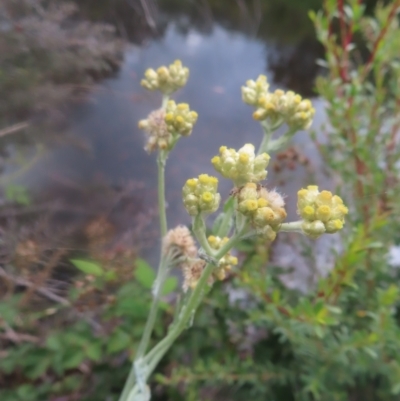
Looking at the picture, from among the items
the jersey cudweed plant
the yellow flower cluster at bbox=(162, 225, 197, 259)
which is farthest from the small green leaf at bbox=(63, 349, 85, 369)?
the yellow flower cluster at bbox=(162, 225, 197, 259)

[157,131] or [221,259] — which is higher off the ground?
[157,131]

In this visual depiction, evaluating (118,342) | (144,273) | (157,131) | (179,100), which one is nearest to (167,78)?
(157,131)

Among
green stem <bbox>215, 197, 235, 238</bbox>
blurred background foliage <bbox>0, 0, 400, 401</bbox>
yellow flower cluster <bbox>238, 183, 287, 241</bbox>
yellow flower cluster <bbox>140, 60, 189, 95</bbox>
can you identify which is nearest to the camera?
yellow flower cluster <bbox>238, 183, 287, 241</bbox>

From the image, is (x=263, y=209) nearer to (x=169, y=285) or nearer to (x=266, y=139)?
(x=266, y=139)

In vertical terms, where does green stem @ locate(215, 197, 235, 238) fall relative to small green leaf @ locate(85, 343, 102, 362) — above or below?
above

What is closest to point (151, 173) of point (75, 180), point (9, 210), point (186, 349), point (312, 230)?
point (75, 180)

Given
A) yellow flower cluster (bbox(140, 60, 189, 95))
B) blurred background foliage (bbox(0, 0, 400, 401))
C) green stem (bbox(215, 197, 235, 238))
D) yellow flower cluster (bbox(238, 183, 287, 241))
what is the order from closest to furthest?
yellow flower cluster (bbox(238, 183, 287, 241)) → green stem (bbox(215, 197, 235, 238)) → yellow flower cluster (bbox(140, 60, 189, 95)) → blurred background foliage (bbox(0, 0, 400, 401))

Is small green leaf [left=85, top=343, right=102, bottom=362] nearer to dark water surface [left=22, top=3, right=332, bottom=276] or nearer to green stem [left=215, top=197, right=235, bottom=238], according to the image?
dark water surface [left=22, top=3, right=332, bottom=276]
